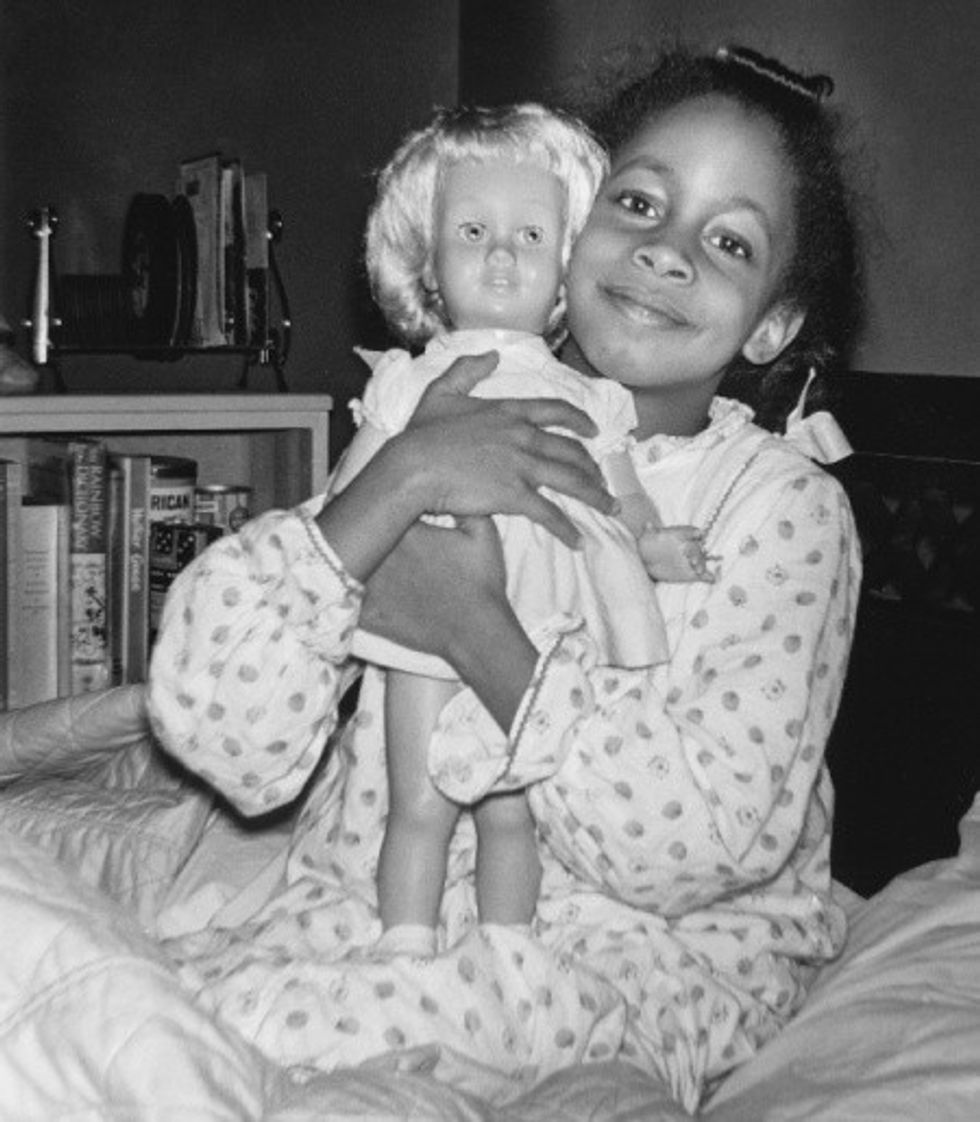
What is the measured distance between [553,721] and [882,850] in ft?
2.87

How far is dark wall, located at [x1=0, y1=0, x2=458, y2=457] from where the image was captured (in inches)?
114

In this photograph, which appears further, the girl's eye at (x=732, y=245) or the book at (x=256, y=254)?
the book at (x=256, y=254)

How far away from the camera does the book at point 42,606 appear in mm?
2592

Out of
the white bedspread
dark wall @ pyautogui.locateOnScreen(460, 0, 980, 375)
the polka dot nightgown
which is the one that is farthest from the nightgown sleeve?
dark wall @ pyautogui.locateOnScreen(460, 0, 980, 375)

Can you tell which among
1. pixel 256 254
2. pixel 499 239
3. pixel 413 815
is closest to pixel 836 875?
pixel 413 815

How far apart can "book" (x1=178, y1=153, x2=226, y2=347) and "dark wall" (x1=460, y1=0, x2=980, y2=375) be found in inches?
34.0

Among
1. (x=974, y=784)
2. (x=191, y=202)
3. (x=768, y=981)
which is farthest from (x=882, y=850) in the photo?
(x=191, y=202)

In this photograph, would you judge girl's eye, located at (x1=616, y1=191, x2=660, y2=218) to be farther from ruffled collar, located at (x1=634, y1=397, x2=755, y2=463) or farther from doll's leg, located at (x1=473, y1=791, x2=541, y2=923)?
doll's leg, located at (x1=473, y1=791, x2=541, y2=923)

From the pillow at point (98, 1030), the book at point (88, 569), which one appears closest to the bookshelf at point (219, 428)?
the book at point (88, 569)

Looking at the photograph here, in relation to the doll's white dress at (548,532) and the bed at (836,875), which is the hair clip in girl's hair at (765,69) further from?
the bed at (836,875)

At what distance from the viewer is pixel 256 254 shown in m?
2.81

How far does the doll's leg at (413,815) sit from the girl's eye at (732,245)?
45cm

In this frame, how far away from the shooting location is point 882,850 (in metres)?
1.92

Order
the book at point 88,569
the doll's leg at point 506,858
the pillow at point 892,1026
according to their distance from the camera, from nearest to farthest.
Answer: the pillow at point 892,1026, the doll's leg at point 506,858, the book at point 88,569
